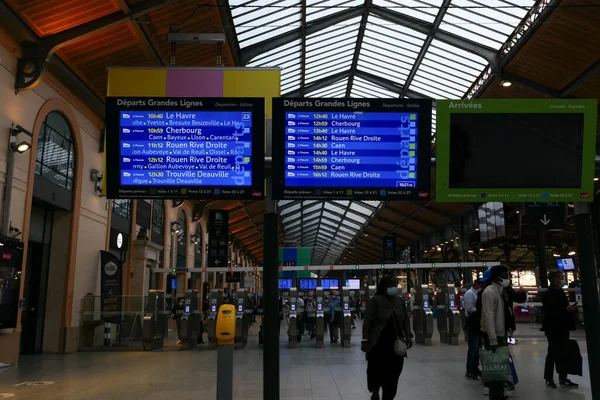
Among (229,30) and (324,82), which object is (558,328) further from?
(324,82)

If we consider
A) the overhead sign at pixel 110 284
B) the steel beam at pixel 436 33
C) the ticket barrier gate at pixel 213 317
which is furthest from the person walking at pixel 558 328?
the overhead sign at pixel 110 284

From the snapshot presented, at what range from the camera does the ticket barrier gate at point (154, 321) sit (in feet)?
53.4

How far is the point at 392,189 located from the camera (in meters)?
5.91

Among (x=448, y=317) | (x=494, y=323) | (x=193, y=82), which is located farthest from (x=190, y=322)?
(x=494, y=323)

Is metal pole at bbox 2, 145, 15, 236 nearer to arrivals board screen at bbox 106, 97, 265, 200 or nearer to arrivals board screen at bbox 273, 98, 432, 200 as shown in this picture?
arrivals board screen at bbox 106, 97, 265, 200

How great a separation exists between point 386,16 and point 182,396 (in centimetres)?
1484

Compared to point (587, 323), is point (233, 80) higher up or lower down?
higher up

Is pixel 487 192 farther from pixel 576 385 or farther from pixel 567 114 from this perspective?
pixel 576 385

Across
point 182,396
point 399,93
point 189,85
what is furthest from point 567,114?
point 399,93

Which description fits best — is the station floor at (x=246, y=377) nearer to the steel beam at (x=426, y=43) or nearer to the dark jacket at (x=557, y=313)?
the dark jacket at (x=557, y=313)

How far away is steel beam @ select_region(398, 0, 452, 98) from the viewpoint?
16688 millimetres

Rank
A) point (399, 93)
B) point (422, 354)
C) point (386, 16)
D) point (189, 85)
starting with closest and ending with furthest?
point (189, 85) → point (422, 354) → point (386, 16) → point (399, 93)

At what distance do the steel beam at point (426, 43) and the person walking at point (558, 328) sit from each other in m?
10.9

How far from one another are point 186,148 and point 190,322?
41.0ft
